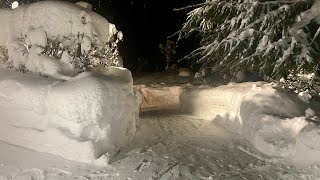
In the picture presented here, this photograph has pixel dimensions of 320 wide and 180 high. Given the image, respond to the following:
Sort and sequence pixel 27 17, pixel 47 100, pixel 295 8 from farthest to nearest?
1. pixel 27 17
2. pixel 295 8
3. pixel 47 100

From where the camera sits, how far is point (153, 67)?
1104 inches

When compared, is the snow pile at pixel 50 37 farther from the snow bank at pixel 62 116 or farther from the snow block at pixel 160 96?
the snow block at pixel 160 96

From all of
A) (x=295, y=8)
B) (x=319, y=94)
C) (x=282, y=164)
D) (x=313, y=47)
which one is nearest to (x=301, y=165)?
(x=282, y=164)

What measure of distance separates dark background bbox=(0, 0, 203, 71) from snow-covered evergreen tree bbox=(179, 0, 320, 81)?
768 inches

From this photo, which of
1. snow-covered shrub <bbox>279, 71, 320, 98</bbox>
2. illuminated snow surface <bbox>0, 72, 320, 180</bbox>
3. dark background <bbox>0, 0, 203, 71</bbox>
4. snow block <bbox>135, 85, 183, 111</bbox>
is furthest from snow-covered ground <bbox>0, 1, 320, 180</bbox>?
dark background <bbox>0, 0, 203, 71</bbox>

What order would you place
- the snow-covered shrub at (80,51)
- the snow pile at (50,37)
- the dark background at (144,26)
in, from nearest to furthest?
1. the snow pile at (50,37)
2. the snow-covered shrub at (80,51)
3. the dark background at (144,26)

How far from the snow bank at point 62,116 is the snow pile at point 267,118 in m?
2.82

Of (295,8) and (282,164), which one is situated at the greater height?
(295,8)

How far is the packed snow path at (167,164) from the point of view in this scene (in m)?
5.58

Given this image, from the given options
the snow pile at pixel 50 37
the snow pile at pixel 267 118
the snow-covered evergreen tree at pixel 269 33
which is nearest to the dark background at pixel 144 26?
the snow pile at pixel 267 118

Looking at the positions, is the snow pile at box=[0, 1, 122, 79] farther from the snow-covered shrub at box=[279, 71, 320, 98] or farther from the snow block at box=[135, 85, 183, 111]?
the snow block at box=[135, 85, 183, 111]

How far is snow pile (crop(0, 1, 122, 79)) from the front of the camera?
7.57m

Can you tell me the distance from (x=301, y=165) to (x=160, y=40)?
2297 cm

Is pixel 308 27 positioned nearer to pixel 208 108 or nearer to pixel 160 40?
pixel 208 108
